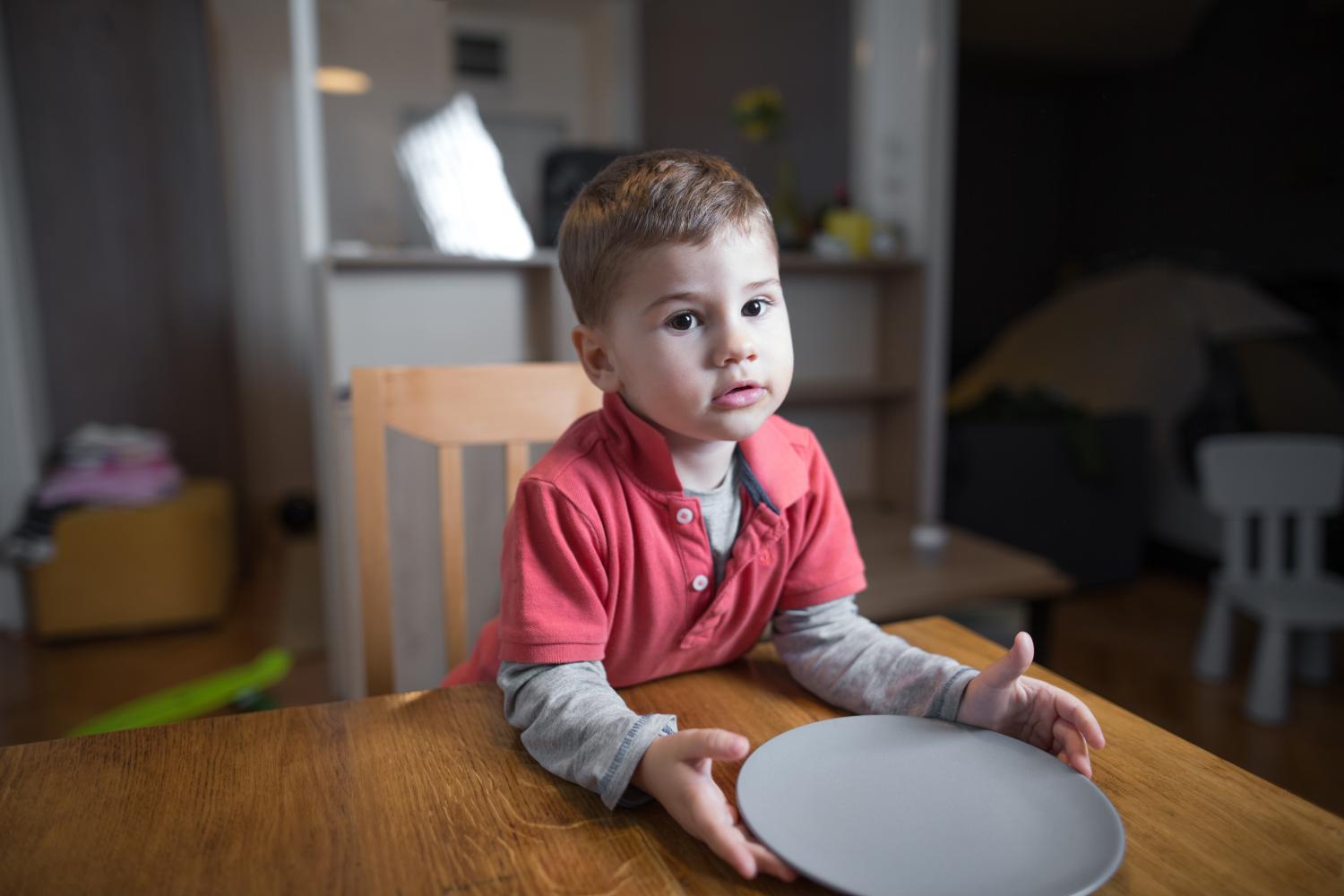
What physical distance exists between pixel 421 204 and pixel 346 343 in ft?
2.49

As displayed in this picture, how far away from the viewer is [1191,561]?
2.83m

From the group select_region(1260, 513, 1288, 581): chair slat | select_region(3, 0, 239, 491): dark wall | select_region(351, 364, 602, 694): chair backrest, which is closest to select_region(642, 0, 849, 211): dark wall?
select_region(3, 0, 239, 491): dark wall

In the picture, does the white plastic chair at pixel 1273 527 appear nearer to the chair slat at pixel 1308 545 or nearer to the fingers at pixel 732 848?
the chair slat at pixel 1308 545

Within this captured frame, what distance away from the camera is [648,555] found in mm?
616

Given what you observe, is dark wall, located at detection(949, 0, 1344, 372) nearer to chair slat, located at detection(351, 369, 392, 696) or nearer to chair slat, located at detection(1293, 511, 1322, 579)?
chair slat, located at detection(1293, 511, 1322, 579)

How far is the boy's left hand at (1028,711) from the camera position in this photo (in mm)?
512

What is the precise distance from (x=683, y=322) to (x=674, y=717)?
0.24 m

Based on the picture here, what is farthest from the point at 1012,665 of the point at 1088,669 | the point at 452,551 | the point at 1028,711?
the point at 1088,669

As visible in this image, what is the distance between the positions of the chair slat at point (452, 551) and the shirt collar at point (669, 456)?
267 mm

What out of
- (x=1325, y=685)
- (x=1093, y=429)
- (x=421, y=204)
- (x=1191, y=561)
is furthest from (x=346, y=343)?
(x=1191, y=561)

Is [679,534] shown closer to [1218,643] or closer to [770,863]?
[770,863]

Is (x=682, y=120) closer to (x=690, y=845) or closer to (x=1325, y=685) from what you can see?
(x=1325, y=685)

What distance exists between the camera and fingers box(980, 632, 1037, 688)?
20.5 inches

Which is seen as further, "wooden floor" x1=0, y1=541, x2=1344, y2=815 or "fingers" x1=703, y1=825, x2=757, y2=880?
"wooden floor" x1=0, y1=541, x2=1344, y2=815
